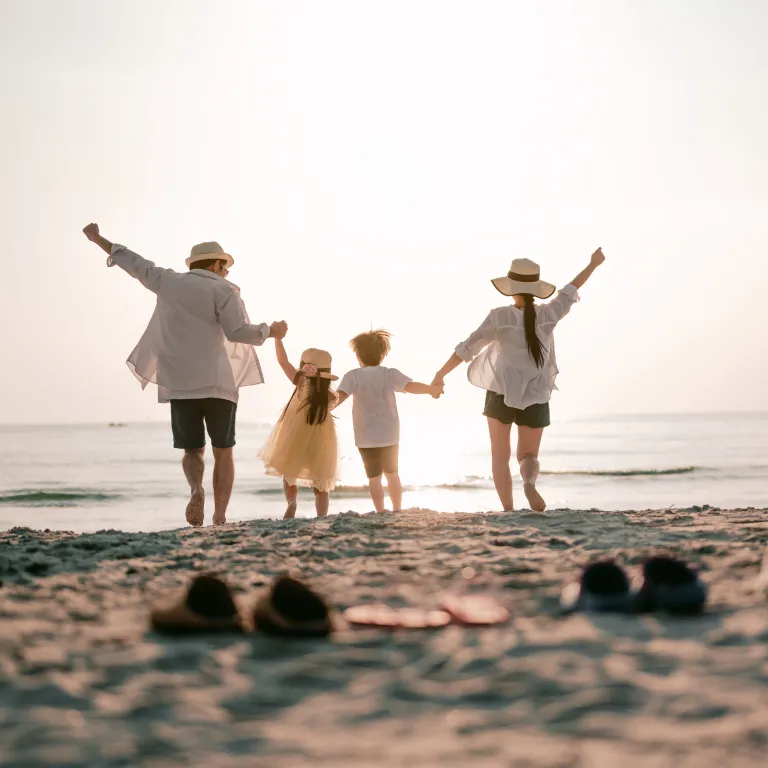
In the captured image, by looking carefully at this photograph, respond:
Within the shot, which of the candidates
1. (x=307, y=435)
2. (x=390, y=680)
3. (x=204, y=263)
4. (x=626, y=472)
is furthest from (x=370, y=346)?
(x=626, y=472)

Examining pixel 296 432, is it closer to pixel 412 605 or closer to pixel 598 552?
pixel 598 552

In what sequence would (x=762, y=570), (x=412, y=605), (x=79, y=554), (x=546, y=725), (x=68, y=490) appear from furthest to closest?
(x=68, y=490)
(x=79, y=554)
(x=762, y=570)
(x=412, y=605)
(x=546, y=725)

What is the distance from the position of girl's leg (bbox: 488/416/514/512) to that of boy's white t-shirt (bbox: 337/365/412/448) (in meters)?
1.04

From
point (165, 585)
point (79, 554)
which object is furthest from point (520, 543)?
point (79, 554)

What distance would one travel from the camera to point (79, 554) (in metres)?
4.32

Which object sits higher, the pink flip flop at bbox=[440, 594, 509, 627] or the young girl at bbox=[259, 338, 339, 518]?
the young girl at bbox=[259, 338, 339, 518]

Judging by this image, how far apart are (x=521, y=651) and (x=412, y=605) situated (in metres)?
0.65

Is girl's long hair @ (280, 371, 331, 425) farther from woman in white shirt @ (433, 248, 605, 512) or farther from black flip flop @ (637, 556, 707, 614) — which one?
black flip flop @ (637, 556, 707, 614)

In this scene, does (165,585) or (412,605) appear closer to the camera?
(412,605)

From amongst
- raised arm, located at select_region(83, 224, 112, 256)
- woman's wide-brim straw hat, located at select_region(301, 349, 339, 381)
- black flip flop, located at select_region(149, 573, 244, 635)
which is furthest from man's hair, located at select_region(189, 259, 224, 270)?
black flip flop, located at select_region(149, 573, 244, 635)

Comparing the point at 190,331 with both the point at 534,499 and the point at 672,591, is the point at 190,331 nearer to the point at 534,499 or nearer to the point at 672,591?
the point at 534,499

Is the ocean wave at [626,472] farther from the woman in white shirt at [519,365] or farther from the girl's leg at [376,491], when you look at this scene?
the woman in white shirt at [519,365]

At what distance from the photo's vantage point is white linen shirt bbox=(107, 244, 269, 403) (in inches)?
243

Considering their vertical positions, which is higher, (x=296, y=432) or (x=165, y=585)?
(x=296, y=432)
